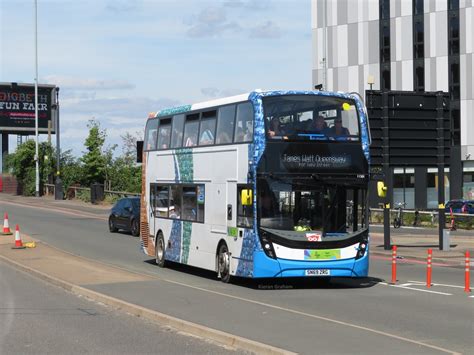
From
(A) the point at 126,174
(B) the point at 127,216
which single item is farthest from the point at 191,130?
(A) the point at 126,174

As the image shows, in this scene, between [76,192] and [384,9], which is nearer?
[76,192]

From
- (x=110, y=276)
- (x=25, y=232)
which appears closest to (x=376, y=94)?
(x=110, y=276)

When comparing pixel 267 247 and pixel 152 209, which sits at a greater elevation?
pixel 152 209

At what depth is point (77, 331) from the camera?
10039 millimetres

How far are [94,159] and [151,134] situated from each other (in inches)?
1362

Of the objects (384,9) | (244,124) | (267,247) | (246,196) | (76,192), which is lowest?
(267,247)

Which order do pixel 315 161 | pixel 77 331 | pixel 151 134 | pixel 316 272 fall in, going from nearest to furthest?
pixel 77 331
pixel 316 272
pixel 315 161
pixel 151 134

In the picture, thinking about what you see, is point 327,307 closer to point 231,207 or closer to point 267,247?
point 267,247

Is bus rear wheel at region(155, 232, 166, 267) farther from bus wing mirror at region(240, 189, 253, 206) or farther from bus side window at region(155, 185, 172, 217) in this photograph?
bus wing mirror at region(240, 189, 253, 206)

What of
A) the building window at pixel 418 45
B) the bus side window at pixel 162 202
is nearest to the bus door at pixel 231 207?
the bus side window at pixel 162 202

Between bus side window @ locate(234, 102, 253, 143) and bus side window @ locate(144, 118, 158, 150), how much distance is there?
16.8 ft

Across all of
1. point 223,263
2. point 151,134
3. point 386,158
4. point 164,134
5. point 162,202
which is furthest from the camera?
point 386,158

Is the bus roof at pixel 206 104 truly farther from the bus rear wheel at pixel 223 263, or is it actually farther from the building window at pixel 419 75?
the building window at pixel 419 75

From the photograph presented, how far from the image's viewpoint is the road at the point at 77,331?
Answer: 8.77 metres
